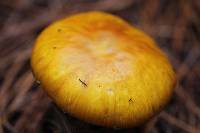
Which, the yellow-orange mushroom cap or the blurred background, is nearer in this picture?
the yellow-orange mushroom cap

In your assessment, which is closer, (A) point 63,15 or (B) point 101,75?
(B) point 101,75

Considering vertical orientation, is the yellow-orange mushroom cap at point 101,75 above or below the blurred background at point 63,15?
above

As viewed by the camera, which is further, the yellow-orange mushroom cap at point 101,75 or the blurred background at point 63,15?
Result: the blurred background at point 63,15

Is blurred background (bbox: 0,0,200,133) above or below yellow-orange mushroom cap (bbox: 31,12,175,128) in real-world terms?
below

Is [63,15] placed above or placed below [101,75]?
below
